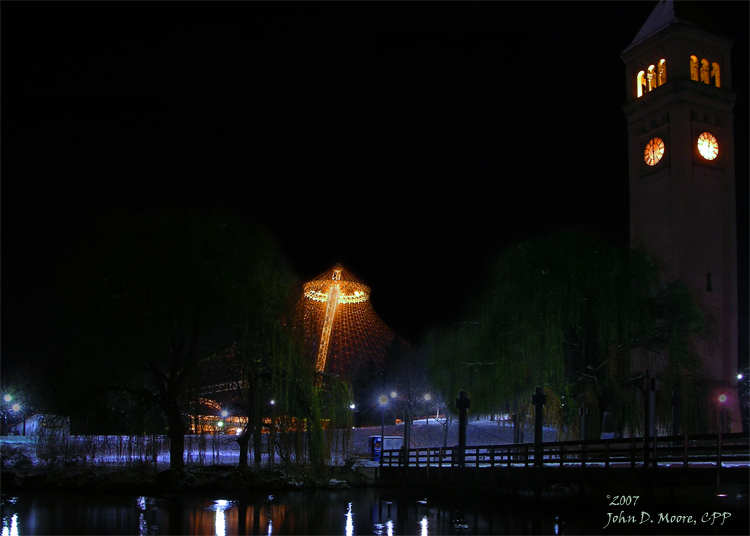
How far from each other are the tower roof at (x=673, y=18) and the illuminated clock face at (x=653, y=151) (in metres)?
8.76

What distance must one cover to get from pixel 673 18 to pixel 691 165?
1225 centimetres

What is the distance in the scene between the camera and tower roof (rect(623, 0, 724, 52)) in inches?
2589

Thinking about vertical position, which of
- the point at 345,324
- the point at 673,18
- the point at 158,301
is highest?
the point at 673,18

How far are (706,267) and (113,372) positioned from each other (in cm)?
4246

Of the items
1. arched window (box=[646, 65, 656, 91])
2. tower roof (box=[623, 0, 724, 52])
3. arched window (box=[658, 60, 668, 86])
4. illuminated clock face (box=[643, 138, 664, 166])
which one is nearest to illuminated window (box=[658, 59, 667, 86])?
arched window (box=[658, 60, 668, 86])

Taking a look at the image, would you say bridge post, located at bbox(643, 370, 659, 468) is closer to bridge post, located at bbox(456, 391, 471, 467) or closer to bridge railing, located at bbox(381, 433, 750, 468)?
bridge railing, located at bbox(381, 433, 750, 468)

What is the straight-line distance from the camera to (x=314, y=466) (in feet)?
122

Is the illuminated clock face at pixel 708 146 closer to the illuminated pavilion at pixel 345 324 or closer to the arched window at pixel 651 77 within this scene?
the arched window at pixel 651 77

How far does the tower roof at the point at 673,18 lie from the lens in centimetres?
6575

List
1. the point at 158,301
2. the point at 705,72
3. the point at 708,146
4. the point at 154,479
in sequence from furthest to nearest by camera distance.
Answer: the point at 705,72
the point at 708,146
the point at 154,479
the point at 158,301

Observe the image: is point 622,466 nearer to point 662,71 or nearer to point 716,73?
point 662,71

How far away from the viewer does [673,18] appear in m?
65.3

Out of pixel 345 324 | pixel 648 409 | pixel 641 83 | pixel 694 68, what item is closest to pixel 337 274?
pixel 345 324

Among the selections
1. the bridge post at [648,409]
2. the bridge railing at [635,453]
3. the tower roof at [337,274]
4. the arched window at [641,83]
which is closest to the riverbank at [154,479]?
the bridge railing at [635,453]
